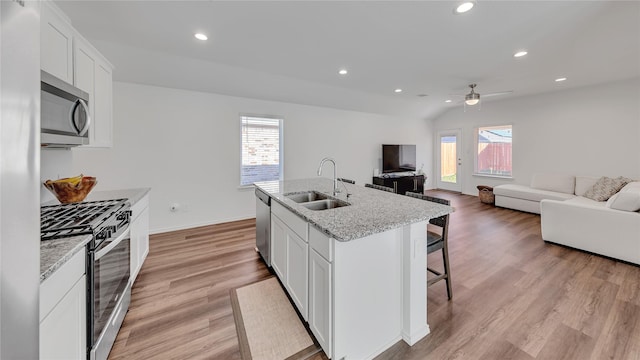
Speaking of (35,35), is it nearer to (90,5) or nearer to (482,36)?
(90,5)

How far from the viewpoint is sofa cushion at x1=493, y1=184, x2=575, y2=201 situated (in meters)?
4.47

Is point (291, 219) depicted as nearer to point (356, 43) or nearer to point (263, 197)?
point (263, 197)

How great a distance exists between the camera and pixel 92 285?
1210mm

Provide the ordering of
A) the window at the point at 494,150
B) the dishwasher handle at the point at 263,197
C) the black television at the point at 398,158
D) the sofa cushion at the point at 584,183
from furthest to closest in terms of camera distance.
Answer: the black television at the point at 398,158, the window at the point at 494,150, the sofa cushion at the point at 584,183, the dishwasher handle at the point at 263,197

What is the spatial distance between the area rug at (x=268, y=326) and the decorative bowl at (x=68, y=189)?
4.88 feet

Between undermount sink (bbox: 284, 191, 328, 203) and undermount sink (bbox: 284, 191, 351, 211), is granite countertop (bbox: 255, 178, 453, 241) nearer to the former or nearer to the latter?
undermount sink (bbox: 284, 191, 351, 211)

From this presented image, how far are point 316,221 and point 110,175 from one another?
145 inches

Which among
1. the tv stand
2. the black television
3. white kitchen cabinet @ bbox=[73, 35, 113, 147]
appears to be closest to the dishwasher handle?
white kitchen cabinet @ bbox=[73, 35, 113, 147]

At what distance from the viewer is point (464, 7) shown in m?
2.05

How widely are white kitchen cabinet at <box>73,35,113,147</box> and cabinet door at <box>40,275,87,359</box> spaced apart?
1.45m

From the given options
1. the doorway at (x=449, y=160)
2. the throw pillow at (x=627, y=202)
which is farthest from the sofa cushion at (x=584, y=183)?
the doorway at (x=449, y=160)

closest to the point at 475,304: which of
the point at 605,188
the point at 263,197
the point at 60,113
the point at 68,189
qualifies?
the point at 263,197

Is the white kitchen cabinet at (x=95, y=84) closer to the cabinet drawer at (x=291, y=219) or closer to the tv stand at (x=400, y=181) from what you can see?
the cabinet drawer at (x=291, y=219)

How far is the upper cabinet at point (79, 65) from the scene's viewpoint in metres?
1.53
